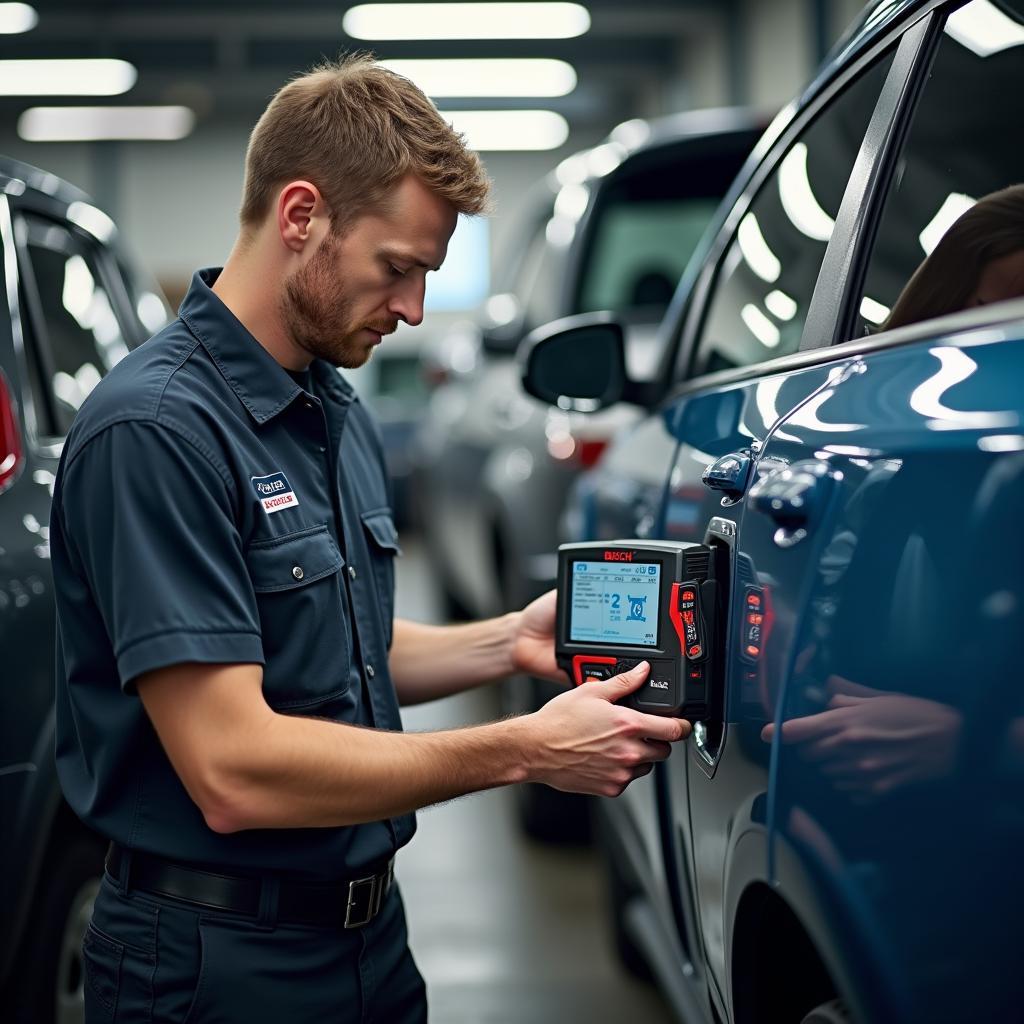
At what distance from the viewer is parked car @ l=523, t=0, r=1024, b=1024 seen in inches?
39.4

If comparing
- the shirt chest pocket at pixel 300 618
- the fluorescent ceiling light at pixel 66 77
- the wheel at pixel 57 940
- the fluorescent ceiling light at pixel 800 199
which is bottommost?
the wheel at pixel 57 940

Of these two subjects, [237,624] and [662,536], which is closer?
[237,624]

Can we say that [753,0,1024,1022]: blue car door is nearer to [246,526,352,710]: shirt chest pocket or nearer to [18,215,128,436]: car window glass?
[246,526,352,710]: shirt chest pocket

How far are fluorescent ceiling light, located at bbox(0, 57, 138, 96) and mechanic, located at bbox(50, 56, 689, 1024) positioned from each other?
45.9 ft

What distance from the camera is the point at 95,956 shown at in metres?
1.71

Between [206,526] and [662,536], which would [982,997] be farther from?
[662,536]

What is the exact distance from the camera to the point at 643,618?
5.34ft

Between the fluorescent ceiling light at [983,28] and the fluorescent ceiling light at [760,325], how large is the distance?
509 mm

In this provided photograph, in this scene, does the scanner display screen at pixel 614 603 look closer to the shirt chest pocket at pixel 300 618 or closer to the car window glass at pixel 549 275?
the shirt chest pocket at pixel 300 618

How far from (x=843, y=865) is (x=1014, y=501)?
345 millimetres

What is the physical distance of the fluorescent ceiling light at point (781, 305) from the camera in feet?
6.06

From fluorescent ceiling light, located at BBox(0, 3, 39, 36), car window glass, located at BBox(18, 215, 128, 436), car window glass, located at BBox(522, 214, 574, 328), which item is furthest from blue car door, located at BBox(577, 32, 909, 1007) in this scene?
fluorescent ceiling light, located at BBox(0, 3, 39, 36)

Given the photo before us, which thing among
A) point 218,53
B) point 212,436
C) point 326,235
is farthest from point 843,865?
point 218,53

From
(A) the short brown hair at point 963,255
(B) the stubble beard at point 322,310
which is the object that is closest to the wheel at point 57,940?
(B) the stubble beard at point 322,310
